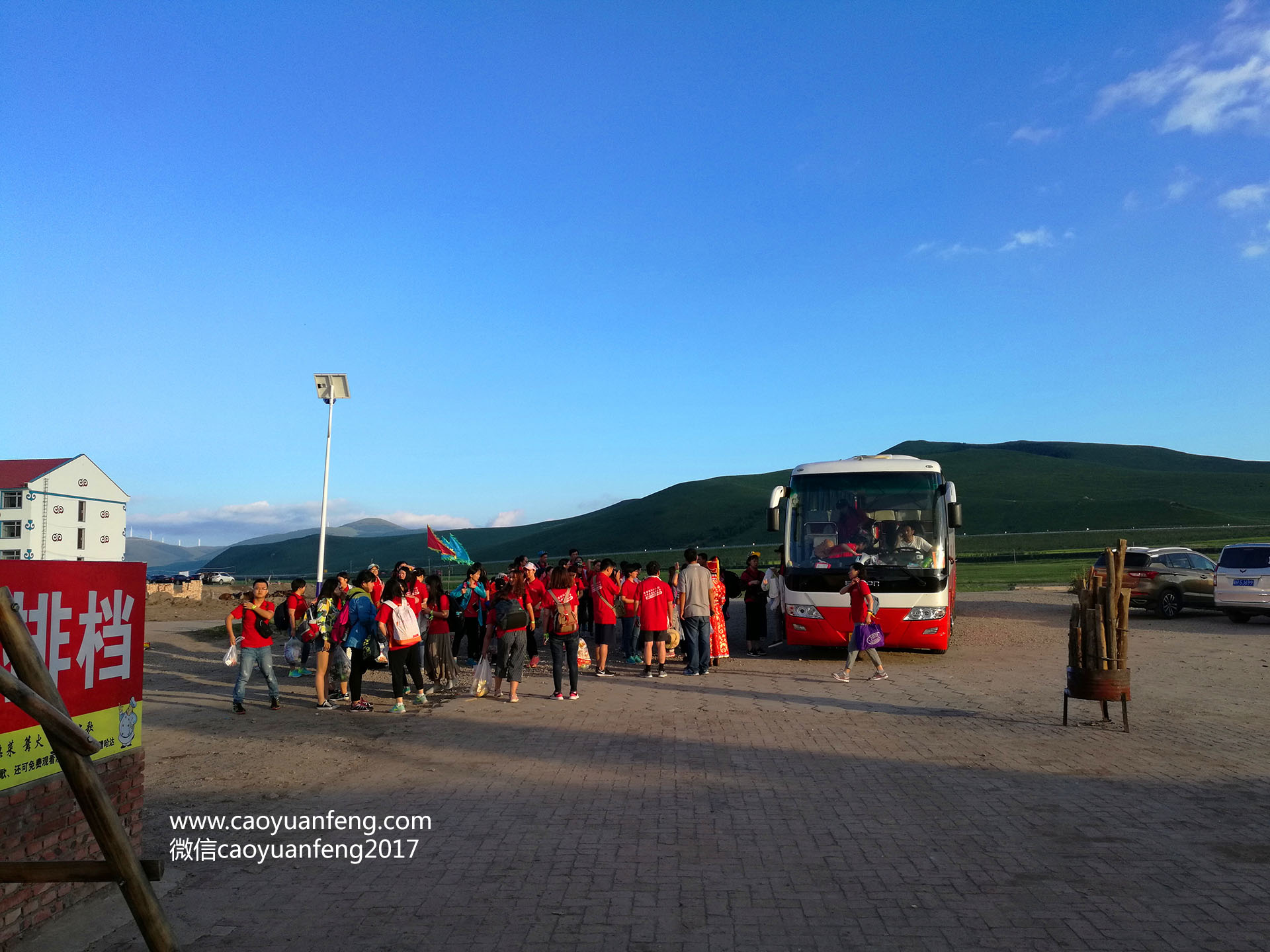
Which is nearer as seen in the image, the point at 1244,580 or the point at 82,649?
the point at 82,649

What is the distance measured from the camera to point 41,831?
186 inches

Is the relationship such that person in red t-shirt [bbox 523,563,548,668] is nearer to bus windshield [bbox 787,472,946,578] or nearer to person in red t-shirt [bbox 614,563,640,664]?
person in red t-shirt [bbox 614,563,640,664]

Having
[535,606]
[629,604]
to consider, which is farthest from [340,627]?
[629,604]

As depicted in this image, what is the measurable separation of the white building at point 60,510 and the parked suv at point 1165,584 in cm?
5760

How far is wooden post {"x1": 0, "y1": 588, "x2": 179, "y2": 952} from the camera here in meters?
3.55

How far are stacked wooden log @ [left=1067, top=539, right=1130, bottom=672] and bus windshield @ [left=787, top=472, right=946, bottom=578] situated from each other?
5.58 metres

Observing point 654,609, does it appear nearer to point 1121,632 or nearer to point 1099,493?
point 1121,632

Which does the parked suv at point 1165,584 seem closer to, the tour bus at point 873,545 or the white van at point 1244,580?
the white van at point 1244,580

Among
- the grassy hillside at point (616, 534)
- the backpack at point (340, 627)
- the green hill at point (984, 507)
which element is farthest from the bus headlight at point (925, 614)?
the grassy hillside at point (616, 534)

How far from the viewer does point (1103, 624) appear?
984 centimetres

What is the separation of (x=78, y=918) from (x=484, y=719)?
6286 mm

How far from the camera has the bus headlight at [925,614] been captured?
15617 mm

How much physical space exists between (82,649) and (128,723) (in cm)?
68

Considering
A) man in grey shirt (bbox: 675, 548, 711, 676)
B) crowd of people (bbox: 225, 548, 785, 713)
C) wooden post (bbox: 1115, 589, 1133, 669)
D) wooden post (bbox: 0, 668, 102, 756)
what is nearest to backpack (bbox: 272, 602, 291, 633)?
crowd of people (bbox: 225, 548, 785, 713)
